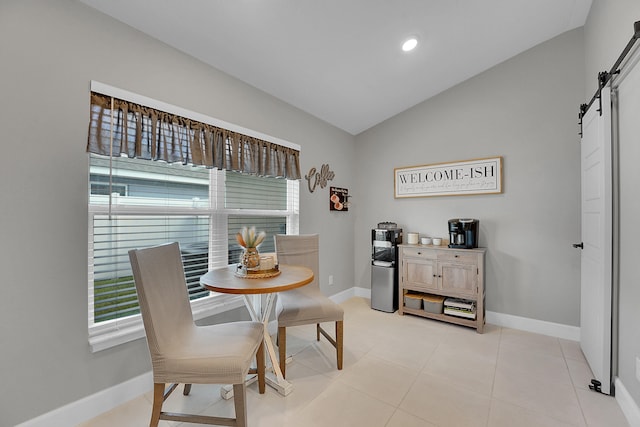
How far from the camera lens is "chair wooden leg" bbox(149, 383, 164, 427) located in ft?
4.72

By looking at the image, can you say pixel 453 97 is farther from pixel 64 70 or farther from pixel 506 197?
pixel 64 70

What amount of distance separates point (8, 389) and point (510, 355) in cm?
358

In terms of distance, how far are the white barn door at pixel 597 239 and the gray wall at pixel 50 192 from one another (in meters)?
3.27

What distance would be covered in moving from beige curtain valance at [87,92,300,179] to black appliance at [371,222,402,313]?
5.55 feet

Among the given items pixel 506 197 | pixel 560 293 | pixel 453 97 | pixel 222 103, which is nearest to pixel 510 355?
pixel 560 293

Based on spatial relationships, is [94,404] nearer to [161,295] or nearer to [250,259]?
[161,295]

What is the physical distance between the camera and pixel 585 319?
237 cm

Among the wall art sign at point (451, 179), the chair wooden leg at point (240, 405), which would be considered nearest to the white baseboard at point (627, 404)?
the wall art sign at point (451, 179)

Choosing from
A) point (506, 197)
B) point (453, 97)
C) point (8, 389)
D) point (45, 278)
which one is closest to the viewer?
point (8, 389)

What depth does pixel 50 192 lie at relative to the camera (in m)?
1.61

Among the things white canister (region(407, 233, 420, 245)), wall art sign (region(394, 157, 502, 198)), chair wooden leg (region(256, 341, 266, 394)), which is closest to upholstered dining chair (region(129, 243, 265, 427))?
chair wooden leg (region(256, 341, 266, 394))

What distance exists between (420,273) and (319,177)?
5.74 feet

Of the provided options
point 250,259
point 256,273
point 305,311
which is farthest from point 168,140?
point 305,311

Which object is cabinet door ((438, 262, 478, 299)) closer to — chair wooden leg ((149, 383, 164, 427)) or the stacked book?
the stacked book
